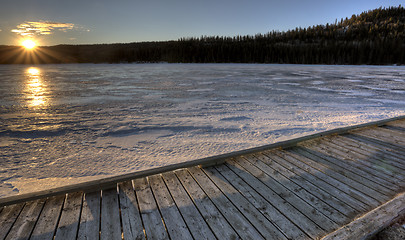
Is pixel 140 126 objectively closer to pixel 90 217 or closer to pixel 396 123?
pixel 90 217

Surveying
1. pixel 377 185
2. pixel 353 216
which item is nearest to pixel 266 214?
pixel 353 216

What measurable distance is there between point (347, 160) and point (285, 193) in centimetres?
145

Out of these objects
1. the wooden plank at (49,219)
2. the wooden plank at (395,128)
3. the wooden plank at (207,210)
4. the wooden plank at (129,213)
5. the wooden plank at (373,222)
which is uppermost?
the wooden plank at (49,219)

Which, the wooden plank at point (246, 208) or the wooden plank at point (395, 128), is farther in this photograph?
the wooden plank at point (395, 128)

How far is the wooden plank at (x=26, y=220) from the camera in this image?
1.95 m

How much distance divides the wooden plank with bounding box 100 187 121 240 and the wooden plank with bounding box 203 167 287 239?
108 centimetres

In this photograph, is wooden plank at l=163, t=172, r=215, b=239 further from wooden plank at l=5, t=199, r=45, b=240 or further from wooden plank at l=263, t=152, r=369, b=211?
wooden plank at l=263, t=152, r=369, b=211

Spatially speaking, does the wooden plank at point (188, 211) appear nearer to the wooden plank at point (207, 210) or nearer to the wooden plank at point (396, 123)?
the wooden plank at point (207, 210)

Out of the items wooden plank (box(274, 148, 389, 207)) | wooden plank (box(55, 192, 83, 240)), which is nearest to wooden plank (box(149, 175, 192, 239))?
wooden plank (box(55, 192, 83, 240))

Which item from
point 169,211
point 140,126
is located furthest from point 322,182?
point 140,126

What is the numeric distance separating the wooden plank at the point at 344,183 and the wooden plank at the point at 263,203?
86 cm

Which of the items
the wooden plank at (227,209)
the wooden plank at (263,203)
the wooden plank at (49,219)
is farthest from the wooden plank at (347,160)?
the wooden plank at (49,219)

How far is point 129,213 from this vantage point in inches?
86.3

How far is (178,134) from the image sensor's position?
5.08 metres
